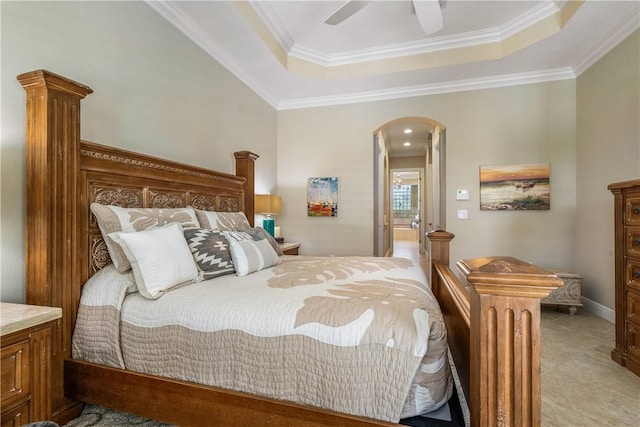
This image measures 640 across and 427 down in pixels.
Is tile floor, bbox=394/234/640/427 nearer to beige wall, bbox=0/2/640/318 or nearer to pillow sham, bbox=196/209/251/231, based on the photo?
beige wall, bbox=0/2/640/318

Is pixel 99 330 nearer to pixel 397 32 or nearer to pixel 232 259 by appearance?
pixel 232 259

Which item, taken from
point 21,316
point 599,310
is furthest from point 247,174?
point 599,310

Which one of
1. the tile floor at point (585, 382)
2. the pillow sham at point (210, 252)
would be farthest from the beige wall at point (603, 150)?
the pillow sham at point (210, 252)

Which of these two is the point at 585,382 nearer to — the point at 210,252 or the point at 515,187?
the point at 515,187

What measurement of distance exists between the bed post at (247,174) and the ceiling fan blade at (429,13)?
6.76 feet

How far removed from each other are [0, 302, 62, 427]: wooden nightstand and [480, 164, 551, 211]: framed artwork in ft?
13.8

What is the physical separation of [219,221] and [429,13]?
2.28m

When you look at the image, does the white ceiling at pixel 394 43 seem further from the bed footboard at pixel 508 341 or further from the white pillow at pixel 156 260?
the bed footboard at pixel 508 341

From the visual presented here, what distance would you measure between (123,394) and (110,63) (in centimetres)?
204

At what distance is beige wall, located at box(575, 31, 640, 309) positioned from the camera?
2748 millimetres

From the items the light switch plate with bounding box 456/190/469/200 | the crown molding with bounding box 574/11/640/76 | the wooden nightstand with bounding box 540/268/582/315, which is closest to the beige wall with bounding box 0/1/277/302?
the light switch plate with bounding box 456/190/469/200

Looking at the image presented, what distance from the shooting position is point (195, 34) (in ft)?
8.95

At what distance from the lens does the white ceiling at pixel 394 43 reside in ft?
8.73

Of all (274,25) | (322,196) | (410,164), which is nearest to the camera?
(274,25)
